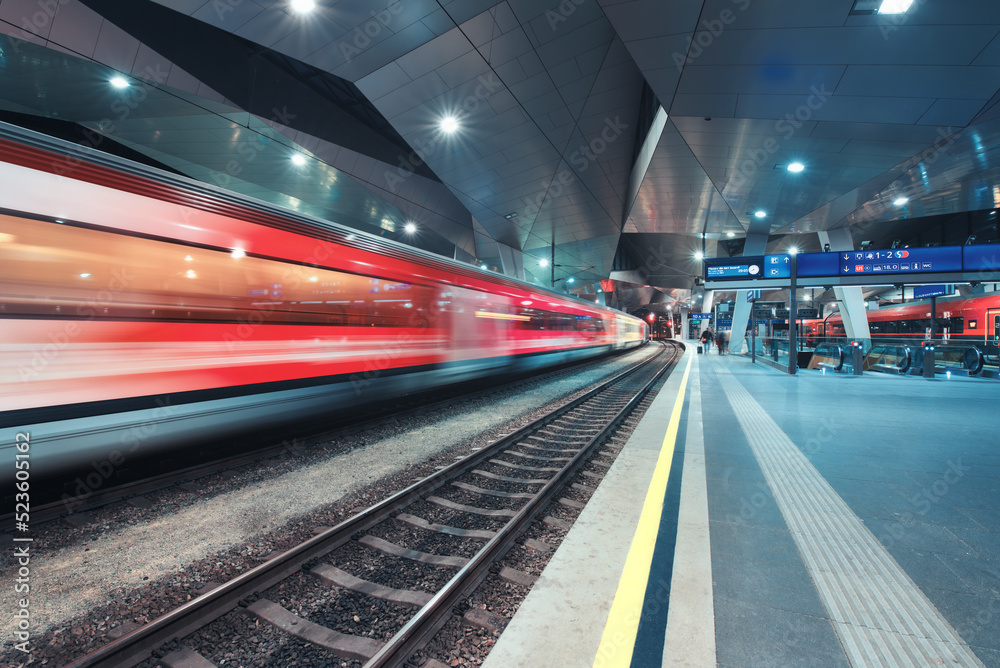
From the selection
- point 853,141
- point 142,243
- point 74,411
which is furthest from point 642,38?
point 74,411

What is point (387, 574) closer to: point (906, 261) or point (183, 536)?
point (183, 536)

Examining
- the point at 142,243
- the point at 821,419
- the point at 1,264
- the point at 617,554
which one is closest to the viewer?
the point at 617,554

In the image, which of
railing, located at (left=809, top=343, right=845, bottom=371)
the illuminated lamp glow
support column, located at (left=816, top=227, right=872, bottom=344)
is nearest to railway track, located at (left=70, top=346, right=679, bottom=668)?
the illuminated lamp glow

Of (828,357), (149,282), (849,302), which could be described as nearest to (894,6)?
(149,282)

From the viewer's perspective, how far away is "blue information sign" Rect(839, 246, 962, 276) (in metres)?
10.9

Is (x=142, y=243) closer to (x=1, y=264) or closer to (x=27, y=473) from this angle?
(x=1, y=264)

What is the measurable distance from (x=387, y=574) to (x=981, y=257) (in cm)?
1624

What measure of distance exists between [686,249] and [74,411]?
32.4 metres

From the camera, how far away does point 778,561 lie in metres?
2.43

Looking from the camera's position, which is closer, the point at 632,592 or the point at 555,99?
the point at 632,592

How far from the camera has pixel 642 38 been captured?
24.0 feet

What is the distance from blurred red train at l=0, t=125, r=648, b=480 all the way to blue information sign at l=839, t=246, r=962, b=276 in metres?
13.4

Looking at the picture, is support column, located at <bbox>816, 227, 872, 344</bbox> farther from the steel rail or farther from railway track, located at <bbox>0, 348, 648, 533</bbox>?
the steel rail

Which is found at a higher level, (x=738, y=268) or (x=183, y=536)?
(x=738, y=268)
